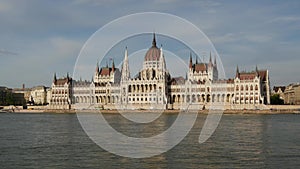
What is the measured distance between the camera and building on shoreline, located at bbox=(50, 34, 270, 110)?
81312mm

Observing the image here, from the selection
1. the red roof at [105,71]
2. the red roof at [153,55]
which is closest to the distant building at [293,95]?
the red roof at [153,55]

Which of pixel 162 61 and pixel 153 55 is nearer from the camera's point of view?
pixel 162 61

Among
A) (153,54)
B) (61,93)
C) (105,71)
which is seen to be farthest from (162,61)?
(61,93)

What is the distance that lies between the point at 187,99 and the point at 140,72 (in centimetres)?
1345

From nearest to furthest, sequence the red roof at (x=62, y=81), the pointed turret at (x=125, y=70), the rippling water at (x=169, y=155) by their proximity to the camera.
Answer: the rippling water at (x=169, y=155), the pointed turret at (x=125, y=70), the red roof at (x=62, y=81)

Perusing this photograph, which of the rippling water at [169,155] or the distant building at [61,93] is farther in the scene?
the distant building at [61,93]

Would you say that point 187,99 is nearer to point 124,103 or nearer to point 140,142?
point 124,103

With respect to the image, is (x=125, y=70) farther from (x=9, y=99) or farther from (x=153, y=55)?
(x=9, y=99)

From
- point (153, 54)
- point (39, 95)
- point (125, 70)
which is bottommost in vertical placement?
point (39, 95)

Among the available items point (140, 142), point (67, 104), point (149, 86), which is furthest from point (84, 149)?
point (67, 104)

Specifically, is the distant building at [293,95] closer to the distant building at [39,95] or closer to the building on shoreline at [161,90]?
the building on shoreline at [161,90]

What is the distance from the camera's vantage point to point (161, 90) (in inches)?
3430

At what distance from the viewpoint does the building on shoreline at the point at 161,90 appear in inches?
3201

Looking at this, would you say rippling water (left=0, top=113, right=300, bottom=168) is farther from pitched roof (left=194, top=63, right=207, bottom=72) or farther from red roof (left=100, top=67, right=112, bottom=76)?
red roof (left=100, top=67, right=112, bottom=76)
